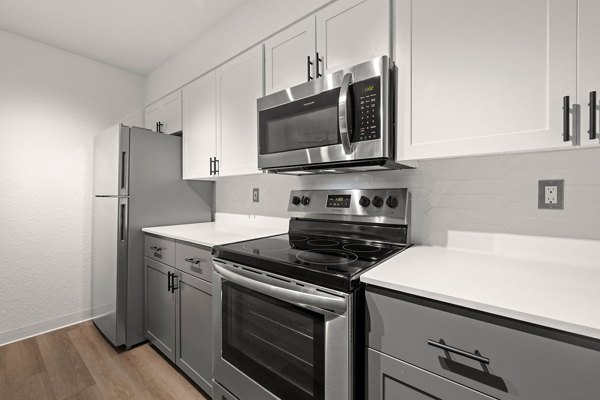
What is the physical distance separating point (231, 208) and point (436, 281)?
197 centimetres

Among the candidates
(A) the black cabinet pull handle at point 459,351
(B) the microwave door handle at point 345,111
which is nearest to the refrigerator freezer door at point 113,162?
(B) the microwave door handle at point 345,111

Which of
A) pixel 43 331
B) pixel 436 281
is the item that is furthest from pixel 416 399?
pixel 43 331

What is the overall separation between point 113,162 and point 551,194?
274 centimetres

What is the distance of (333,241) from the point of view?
1.60 m

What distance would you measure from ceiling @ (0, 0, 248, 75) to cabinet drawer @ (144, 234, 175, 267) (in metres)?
1.68

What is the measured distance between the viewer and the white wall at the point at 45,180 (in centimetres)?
231

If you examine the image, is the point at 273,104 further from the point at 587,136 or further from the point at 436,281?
the point at 587,136

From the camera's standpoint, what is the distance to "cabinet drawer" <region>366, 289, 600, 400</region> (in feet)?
2.12

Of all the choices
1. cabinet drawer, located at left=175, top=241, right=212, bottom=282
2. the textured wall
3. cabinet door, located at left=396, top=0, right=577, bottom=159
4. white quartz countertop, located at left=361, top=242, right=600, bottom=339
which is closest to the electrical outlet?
the textured wall

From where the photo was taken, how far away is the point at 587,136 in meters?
0.85

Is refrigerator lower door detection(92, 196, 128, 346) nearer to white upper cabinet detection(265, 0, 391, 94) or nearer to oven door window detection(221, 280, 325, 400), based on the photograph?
oven door window detection(221, 280, 325, 400)

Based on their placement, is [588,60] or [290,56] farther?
[290,56]

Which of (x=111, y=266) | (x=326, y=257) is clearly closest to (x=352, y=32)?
(x=326, y=257)

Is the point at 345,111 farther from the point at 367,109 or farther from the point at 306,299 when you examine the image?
the point at 306,299
